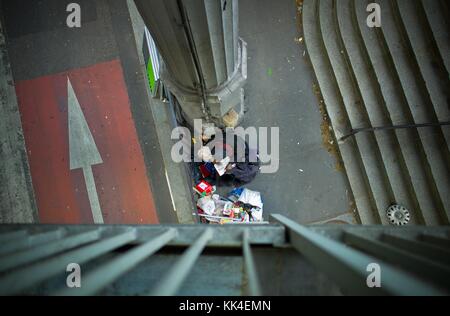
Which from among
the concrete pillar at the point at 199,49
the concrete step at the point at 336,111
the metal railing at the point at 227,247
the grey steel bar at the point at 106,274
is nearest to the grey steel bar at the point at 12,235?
the metal railing at the point at 227,247

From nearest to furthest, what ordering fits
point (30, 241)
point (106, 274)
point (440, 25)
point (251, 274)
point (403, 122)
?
point (106, 274)
point (251, 274)
point (30, 241)
point (440, 25)
point (403, 122)

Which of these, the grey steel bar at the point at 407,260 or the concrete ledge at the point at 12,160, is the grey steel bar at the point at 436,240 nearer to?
the grey steel bar at the point at 407,260

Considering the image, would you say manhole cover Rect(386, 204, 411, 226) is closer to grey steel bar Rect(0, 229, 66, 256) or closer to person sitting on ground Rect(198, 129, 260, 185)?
person sitting on ground Rect(198, 129, 260, 185)

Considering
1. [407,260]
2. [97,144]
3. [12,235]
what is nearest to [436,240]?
[407,260]

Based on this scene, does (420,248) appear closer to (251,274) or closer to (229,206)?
(251,274)
